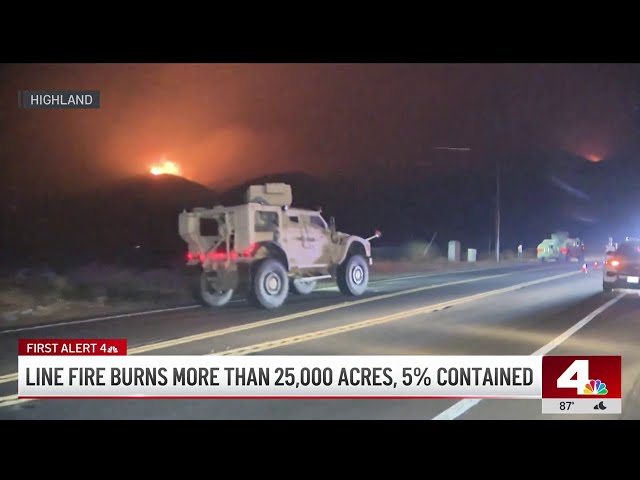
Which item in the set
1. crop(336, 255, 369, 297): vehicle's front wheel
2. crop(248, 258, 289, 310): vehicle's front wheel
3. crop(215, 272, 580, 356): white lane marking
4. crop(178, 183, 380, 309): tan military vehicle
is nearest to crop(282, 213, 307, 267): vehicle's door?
crop(178, 183, 380, 309): tan military vehicle

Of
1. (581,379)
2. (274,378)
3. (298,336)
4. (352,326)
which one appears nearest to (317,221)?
(352,326)

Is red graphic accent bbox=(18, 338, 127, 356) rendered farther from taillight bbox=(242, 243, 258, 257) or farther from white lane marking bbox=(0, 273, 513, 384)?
taillight bbox=(242, 243, 258, 257)

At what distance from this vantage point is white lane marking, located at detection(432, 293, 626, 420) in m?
6.15

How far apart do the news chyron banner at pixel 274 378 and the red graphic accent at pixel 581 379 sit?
0.05 ft

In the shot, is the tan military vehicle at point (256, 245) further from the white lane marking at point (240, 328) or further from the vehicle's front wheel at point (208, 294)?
the white lane marking at point (240, 328)

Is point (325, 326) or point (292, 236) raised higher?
point (292, 236)

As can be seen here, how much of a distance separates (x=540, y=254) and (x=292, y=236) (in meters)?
16.8

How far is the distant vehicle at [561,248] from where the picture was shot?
82.7ft

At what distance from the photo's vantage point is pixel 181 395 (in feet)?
21.3

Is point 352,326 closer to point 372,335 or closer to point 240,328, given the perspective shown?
point 372,335

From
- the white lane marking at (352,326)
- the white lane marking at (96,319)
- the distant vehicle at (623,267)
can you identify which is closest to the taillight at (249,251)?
the white lane marking at (96,319)

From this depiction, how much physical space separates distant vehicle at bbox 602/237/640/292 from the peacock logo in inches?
310
